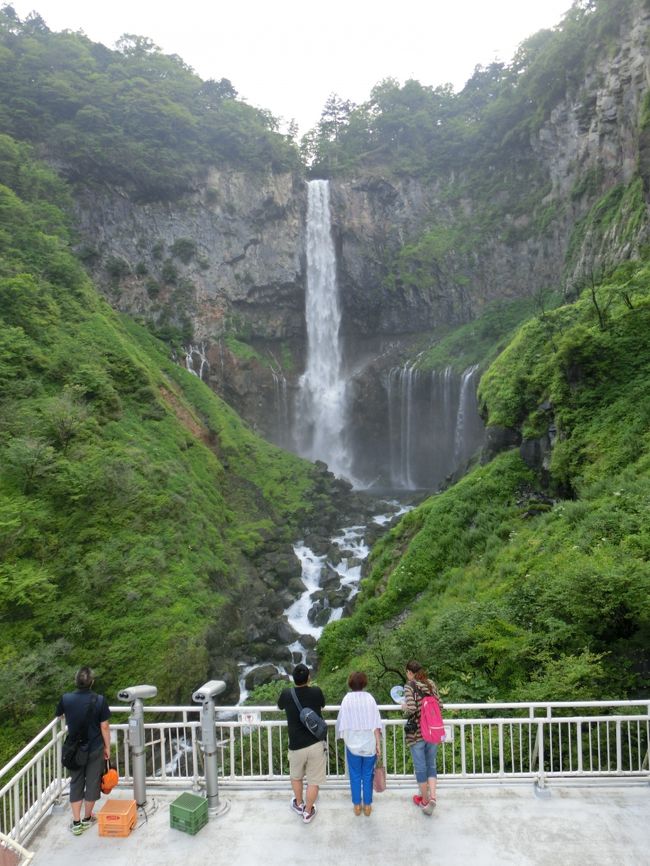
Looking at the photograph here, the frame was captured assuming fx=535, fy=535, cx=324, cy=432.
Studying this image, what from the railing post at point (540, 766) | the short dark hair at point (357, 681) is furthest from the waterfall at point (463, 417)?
the short dark hair at point (357, 681)

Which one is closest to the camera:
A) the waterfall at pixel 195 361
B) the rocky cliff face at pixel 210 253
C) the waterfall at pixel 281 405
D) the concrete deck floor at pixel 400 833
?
the concrete deck floor at pixel 400 833

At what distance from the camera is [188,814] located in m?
5.02

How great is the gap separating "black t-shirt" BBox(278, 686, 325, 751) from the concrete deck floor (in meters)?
0.78

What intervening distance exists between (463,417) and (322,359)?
50.3 feet

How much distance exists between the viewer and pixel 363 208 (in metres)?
48.7

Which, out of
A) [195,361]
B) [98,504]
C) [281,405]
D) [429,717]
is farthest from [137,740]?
[281,405]

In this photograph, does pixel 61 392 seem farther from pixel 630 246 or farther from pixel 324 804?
pixel 630 246

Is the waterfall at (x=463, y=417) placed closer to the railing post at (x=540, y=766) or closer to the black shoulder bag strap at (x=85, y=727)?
the railing post at (x=540, y=766)

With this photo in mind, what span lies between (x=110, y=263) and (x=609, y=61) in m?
34.6

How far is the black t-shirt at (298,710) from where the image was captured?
514cm

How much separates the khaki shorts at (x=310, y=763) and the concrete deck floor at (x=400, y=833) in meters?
0.41

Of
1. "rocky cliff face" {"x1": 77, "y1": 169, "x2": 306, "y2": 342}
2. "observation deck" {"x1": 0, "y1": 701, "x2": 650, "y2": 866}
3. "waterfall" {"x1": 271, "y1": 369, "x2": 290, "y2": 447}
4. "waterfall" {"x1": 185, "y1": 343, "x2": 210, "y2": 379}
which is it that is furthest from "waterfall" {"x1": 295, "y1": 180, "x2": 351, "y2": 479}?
"observation deck" {"x1": 0, "y1": 701, "x2": 650, "y2": 866}

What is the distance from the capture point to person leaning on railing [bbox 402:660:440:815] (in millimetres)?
5152

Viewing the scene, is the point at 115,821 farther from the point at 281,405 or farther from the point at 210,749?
the point at 281,405
